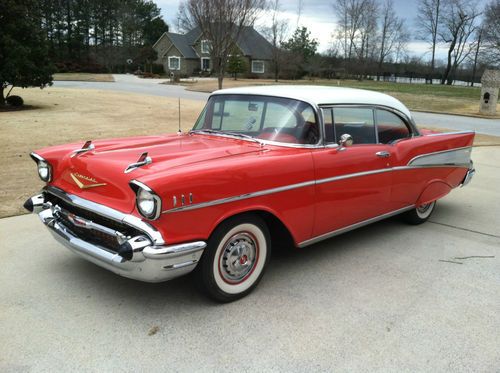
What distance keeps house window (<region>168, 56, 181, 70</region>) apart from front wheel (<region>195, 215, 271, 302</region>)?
57962mm

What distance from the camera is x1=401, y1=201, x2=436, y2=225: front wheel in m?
5.08

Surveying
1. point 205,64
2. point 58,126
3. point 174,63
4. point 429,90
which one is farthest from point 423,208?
point 174,63

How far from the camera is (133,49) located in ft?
205

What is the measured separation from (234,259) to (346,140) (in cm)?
141

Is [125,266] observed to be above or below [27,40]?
below

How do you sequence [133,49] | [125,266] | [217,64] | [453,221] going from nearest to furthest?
[125,266]
[453,221]
[217,64]
[133,49]

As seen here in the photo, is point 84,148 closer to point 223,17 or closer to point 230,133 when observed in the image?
point 230,133

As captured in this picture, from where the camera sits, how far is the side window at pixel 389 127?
4471 millimetres

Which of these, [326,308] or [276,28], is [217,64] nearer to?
[276,28]

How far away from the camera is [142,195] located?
281cm

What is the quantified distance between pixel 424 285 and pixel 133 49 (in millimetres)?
64546

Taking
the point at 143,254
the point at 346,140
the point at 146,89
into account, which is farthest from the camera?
the point at 146,89

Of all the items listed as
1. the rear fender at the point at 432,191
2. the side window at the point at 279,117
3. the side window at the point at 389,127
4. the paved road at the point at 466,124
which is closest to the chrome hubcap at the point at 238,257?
the side window at the point at 279,117

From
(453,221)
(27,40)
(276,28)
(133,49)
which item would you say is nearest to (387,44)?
(276,28)
